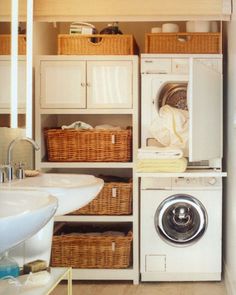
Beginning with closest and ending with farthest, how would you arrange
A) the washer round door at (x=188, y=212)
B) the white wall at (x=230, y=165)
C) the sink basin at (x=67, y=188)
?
the sink basin at (x=67, y=188) → the white wall at (x=230, y=165) → the washer round door at (x=188, y=212)

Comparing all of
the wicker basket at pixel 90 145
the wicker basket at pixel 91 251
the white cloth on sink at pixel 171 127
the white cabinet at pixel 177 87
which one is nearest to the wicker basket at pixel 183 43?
the white cabinet at pixel 177 87

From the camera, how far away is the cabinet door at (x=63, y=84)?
3811mm

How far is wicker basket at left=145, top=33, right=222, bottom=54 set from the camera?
3812 mm

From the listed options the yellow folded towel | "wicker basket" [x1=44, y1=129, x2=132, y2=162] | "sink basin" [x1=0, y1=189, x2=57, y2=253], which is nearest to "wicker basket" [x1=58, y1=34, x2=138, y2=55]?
"wicker basket" [x1=44, y1=129, x2=132, y2=162]

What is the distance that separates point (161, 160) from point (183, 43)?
964 millimetres

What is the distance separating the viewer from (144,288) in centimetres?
372

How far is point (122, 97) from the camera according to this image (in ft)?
12.5

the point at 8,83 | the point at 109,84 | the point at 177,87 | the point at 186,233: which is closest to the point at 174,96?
the point at 177,87

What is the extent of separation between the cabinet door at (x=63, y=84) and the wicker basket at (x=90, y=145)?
221mm

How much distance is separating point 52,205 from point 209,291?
2467mm

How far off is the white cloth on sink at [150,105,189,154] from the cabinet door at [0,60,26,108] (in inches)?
39.5

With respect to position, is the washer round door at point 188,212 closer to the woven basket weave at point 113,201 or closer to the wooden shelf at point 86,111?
the woven basket weave at point 113,201

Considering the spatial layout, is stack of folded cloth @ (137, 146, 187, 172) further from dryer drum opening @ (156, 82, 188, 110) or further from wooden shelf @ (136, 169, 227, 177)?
dryer drum opening @ (156, 82, 188, 110)

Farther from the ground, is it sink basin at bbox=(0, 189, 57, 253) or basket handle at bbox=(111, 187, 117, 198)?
sink basin at bbox=(0, 189, 57, 253)
